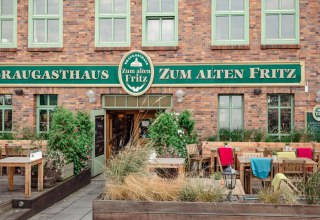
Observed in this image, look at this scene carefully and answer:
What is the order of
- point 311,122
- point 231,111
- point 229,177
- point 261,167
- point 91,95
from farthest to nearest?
point 91,95, point 231,111, point 311,122, point 261,167, point 229,177

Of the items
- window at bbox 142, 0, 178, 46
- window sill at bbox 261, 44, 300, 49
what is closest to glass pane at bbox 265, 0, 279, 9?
window sill at bbox 261, 44, 300, 49

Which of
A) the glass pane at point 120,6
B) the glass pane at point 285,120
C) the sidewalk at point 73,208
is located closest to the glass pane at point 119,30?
the glass pane at point 120,6

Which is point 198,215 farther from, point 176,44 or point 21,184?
point 176,44

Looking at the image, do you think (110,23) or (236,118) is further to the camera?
(110,23)

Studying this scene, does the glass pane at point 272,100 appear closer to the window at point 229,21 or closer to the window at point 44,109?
the window at point 229,21

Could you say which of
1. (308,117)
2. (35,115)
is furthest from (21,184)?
(308,117)

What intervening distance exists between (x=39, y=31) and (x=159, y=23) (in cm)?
389

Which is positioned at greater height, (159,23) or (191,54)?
(159,23)

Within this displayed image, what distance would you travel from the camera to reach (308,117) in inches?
551

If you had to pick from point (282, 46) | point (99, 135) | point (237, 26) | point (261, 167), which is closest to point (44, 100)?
point (99, 135)

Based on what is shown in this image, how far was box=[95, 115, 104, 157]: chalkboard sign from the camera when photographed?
45.5 feet

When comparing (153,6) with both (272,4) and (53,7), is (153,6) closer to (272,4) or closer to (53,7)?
(53,7)

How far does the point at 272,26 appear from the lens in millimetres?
14297

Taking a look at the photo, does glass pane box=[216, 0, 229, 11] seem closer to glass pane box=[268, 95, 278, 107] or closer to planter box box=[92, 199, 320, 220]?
glass pane box=[268, 95, 278, 107]
